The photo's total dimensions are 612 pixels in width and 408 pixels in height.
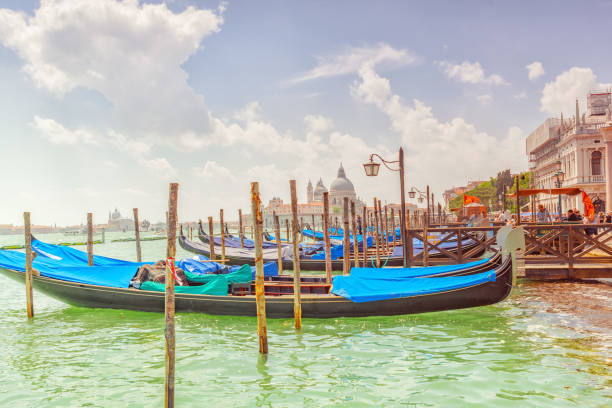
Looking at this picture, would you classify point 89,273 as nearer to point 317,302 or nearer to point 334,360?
point 317,302

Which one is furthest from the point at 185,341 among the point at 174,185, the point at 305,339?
the point at 174,185

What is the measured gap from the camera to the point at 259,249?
4.65 metres

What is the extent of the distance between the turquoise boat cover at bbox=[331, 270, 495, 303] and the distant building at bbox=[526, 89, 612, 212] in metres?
18.0

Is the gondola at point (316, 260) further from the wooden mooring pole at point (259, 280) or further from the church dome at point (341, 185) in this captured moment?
the church dome at point (341, 185)

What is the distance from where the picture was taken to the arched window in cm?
2922

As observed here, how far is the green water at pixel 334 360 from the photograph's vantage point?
364 cm

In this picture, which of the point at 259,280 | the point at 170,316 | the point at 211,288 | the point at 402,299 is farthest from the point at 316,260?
the point at 170,316

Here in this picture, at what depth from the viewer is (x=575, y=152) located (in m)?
30.0

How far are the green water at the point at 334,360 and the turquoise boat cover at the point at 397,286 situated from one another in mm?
352

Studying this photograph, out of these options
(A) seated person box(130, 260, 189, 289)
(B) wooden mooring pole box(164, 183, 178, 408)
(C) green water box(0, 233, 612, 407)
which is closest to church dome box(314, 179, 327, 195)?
(A) seated person box(130, 260, 189, 289)

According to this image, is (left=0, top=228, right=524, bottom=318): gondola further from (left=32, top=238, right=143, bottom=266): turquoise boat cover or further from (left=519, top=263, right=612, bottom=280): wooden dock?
(left=32, top=238, right=143, bottom=266): turquoise boat cover

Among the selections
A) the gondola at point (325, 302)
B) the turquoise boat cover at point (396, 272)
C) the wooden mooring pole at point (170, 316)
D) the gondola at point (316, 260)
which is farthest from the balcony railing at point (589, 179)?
the wooden mooring pole at point (170, 316)

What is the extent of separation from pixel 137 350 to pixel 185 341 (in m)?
0.55

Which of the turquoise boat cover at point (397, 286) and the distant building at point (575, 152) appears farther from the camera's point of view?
the distant building at point (575, 152)
